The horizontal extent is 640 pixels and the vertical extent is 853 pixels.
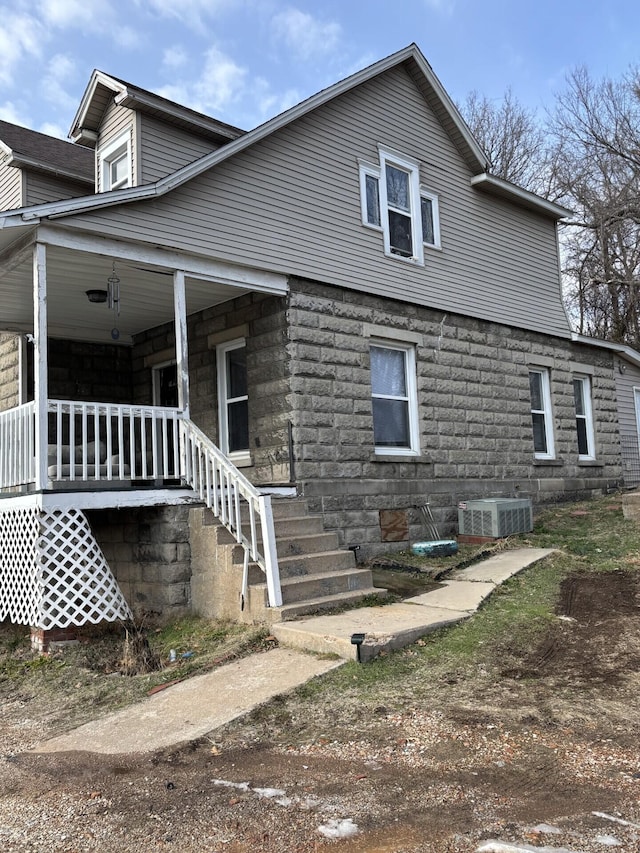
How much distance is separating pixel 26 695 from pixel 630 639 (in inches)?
199

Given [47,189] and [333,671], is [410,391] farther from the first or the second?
[47,189]

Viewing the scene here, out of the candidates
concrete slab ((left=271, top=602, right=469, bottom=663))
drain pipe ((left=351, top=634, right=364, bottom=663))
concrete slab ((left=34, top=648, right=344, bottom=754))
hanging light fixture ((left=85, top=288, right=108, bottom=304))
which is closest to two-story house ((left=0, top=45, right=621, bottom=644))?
hanging light fixture ((left=85, top=288, right=108, bottom=304))

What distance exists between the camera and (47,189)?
12.1 metres

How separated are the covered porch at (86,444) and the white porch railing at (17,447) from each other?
0.01 m

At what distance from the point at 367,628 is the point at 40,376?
4.02 meters

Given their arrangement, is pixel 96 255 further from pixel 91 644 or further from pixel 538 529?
pixel 538 529

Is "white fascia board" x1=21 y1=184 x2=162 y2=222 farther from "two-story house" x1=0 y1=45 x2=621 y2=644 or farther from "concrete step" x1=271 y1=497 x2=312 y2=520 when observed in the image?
"concrete step" x1=271 y1=497 x2=312 y2=520

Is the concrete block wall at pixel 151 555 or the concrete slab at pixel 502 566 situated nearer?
the concrete block wall at pixel 151 555

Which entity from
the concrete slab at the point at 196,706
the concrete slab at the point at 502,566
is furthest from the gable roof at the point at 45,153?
the concrete slab at the point at 196,706

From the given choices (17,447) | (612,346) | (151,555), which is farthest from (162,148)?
(612,346)

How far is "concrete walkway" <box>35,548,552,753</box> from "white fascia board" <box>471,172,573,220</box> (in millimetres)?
8002

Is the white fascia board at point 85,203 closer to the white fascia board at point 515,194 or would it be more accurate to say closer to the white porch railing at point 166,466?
the white porch railing at point 166,466

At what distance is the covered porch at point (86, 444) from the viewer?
7344 millimetres

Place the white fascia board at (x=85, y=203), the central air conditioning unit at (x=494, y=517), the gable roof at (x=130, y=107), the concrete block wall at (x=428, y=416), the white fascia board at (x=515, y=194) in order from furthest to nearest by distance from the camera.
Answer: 1. the white fascia board at (x=515, y=194)
2. the central air conditioning unit at (x=494, y=517)
3. the gable roof at (x=130, y=107)
4. the concrete block wall at (x=428, y=416)
5. the white fascia board at (x=85, y=203)
